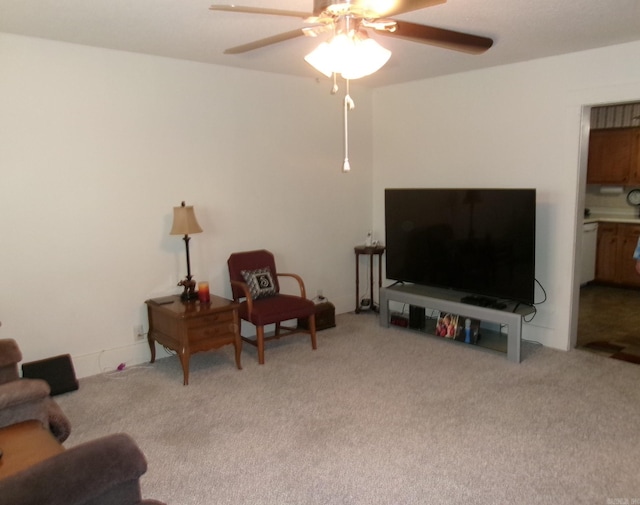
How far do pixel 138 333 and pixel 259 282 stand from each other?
3.61 ft

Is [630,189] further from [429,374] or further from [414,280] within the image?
[429,374]

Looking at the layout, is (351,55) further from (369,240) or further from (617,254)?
(617,254)

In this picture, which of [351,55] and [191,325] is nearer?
[351,55]

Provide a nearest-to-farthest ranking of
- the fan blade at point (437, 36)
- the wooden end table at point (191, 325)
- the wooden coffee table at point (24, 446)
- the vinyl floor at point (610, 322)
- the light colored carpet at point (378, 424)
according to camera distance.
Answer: the wooden coffee table at point (24, 446)
the fan blade at point (437, 36)
the light colored carpet at point (378, 424)
the wooden end table at point (191, 325)
the vinyl floor at point (610, 322)

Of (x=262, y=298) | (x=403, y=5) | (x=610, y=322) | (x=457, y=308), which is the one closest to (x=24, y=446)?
(x=403, y=5)

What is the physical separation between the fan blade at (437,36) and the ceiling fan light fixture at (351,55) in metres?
0.17

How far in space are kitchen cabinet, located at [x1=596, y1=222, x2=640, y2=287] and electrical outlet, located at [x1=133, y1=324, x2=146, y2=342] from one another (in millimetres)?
5765

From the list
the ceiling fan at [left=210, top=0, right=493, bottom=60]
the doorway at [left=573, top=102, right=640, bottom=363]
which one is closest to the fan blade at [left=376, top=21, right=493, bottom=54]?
the ceiling fan at [left=210, top=0, right=493, bottom=60]

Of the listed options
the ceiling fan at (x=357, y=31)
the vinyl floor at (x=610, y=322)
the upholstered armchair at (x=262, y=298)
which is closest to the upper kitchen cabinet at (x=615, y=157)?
the vinyl floor at (x=610, y=322)

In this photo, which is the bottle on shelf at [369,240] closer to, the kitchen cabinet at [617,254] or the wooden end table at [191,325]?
the wooden end table at [191,325]

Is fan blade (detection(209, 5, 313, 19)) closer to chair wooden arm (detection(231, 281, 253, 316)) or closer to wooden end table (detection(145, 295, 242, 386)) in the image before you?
wooden end table (detection(145, 295, 242, 386))

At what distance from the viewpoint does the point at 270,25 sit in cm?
318

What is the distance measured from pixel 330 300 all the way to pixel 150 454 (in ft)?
9.78

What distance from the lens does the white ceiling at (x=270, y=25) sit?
9.34 feet
